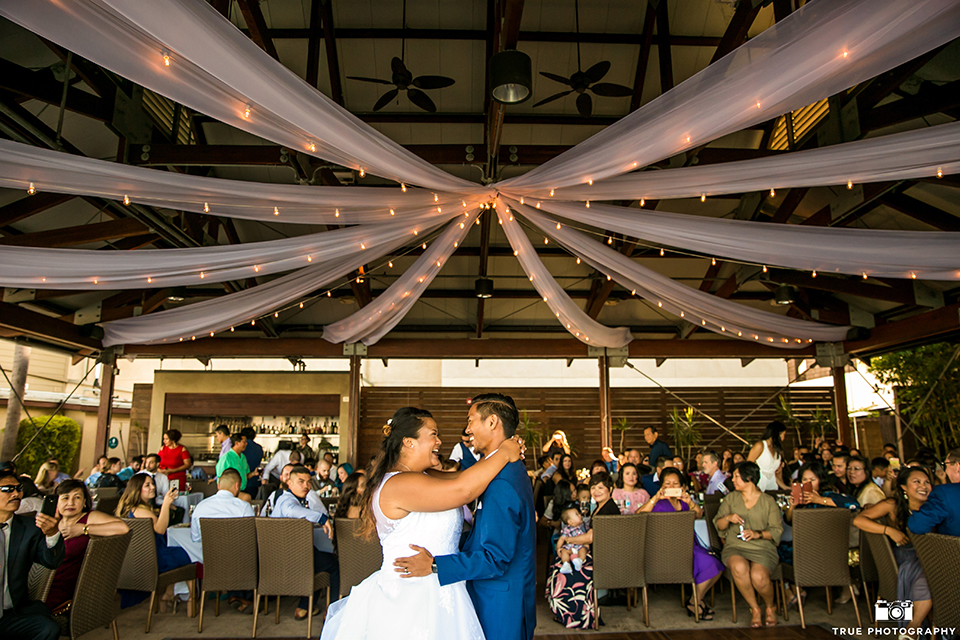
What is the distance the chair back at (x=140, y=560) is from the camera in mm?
4176

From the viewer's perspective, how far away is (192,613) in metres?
4.59

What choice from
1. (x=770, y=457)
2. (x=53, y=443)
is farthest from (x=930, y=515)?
(x=53, y=443)

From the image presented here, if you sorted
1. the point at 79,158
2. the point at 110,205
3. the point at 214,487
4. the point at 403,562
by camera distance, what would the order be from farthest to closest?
the point at 214,487, the point at 110,205, the point at 79,158, the point at 403,562

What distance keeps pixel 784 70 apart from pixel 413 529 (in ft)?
8.16

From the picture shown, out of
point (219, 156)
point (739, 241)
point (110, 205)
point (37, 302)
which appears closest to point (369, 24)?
point (219, 156)

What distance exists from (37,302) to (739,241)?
8902mm

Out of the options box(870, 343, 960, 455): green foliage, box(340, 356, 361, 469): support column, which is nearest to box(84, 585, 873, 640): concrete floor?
box(340, 356, 361, 469): support column

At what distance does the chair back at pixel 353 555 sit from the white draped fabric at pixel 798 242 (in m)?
2.68

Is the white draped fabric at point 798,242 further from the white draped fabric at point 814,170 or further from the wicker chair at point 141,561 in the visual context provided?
the wicker chair at point 141,561

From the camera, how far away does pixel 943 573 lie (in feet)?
10.7

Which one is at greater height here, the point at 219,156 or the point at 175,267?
the point at 219,156

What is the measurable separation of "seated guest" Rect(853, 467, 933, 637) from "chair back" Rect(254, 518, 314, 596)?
11.7 ft

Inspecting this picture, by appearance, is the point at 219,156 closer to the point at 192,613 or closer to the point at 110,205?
the point at 110,205

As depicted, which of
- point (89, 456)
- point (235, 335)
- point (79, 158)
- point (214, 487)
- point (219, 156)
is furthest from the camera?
point (89, 456)
